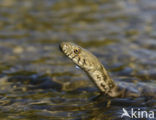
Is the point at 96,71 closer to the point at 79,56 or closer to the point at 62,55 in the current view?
the point at 79,56

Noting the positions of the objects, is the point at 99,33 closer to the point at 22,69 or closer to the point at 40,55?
the point at 40,55

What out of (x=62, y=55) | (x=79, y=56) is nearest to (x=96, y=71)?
(x=79, y=56)

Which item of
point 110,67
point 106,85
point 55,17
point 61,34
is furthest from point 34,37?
point 106,85

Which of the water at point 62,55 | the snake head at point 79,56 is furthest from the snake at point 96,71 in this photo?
the water at point 62,55

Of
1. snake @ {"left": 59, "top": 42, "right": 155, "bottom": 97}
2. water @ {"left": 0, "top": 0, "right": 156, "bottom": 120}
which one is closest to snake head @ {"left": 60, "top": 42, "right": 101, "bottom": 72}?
snake @ {"left": 59, "top": 42, "right": 155, "bottom": 97}

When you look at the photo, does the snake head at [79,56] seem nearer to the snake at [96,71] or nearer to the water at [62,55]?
the snake at [96,71]

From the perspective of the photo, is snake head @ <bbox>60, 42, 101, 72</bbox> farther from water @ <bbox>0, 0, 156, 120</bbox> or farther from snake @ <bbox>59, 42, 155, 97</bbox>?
water @ <bbox>0, 0, 156, 120</bbox>
